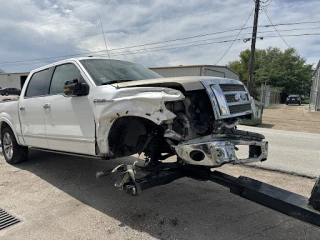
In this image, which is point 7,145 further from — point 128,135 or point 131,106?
point 131,106

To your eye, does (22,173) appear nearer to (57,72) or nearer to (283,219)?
(57,72)

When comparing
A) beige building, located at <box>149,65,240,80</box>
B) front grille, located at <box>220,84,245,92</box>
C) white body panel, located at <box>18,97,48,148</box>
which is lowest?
white body panel, located at <box>18,97,48,148</box>

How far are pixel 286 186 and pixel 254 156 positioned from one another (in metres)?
1.79

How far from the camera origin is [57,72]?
4.86m

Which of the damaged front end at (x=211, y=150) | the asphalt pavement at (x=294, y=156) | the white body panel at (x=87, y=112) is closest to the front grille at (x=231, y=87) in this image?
the white body panel at (x=87, y=112)

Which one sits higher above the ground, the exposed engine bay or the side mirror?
the side mirror

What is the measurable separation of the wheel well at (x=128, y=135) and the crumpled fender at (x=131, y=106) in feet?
0.31

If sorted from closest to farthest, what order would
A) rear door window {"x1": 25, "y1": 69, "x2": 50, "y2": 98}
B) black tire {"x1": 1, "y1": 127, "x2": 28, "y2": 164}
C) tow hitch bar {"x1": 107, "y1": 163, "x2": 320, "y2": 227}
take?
tow hitch bar {"x1": 107, "y1": 163, "x2": 320, "y2": 227}, rear door window {"x1": 25, "y1": 69, "x2": 50, "y2": 98}, black tire {"x1": 1, "y1": 127, "x2": 28, "y2": 164}

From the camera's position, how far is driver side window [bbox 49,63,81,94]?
438 centimetres

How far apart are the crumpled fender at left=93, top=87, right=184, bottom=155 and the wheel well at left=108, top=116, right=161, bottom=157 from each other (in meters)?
0.09

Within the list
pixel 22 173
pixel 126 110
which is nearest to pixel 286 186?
pixel 126 110

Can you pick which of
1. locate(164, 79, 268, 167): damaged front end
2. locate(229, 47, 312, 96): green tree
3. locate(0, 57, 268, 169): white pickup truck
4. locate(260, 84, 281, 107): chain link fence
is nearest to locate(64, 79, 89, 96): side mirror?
locate(0, 57, 268, 169): white pickup truck

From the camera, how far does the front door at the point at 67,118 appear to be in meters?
3.94

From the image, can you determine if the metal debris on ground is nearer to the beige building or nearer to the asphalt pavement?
the asphalt pavement
